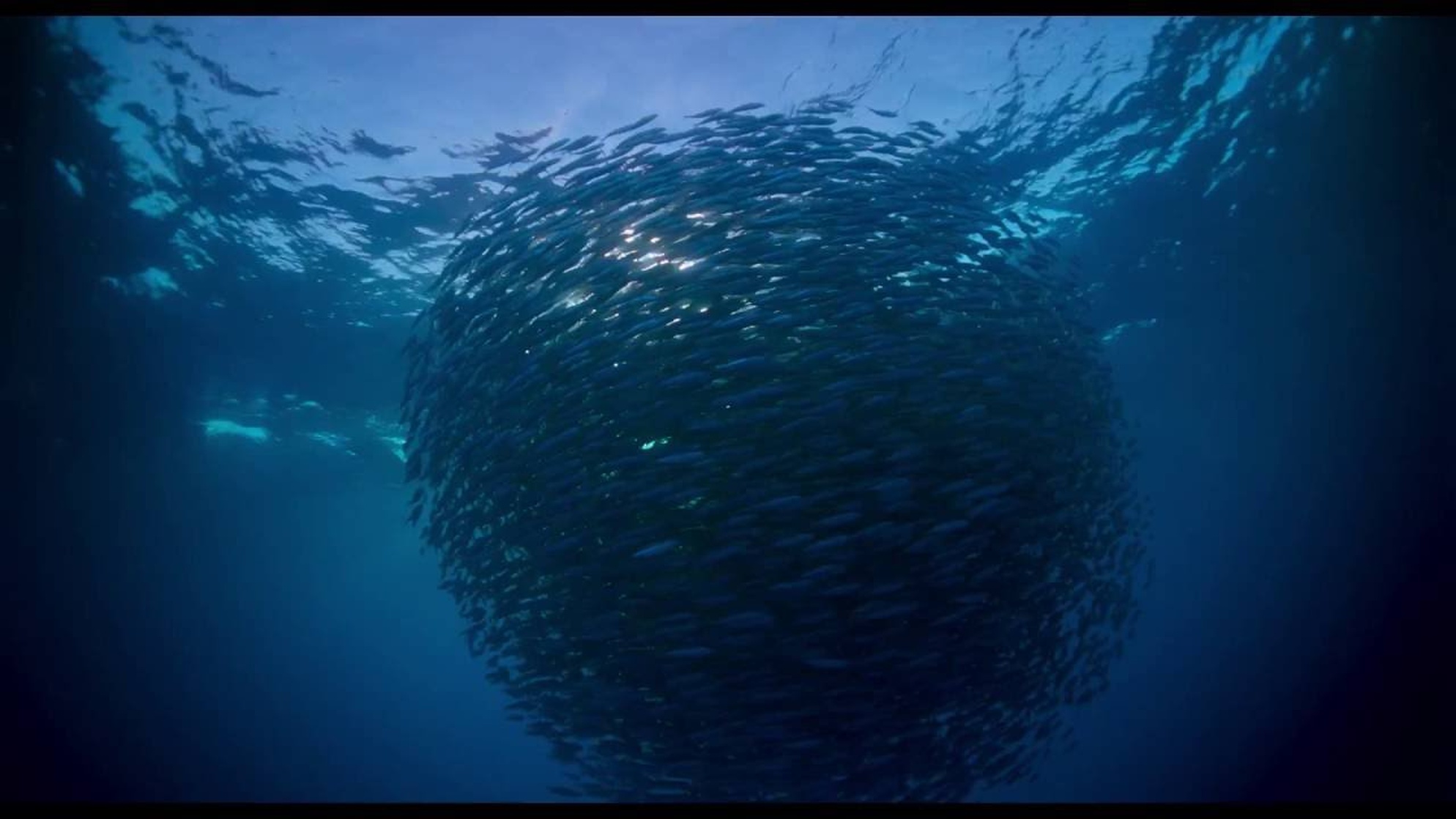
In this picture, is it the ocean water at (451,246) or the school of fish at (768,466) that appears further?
the ocean water at (451,246)

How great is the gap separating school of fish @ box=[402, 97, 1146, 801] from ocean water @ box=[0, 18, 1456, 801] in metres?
3.33

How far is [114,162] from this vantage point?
9930 millimetres

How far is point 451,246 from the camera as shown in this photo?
1196cm

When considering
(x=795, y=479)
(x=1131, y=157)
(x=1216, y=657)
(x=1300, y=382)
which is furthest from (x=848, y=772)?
(x=1216, y=657)

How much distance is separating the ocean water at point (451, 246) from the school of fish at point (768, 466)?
3328 mm

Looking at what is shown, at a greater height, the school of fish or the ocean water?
the ocean water

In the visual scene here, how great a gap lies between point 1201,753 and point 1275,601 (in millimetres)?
14440

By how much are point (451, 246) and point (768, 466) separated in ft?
30.8

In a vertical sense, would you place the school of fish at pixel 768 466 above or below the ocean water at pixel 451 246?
below

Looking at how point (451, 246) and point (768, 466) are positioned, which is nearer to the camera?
point (768, 466)

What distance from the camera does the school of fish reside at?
527 centimetres

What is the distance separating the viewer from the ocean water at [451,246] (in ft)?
28.5

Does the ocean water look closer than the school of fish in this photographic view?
No

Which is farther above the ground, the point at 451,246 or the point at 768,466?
the point at 451,246
